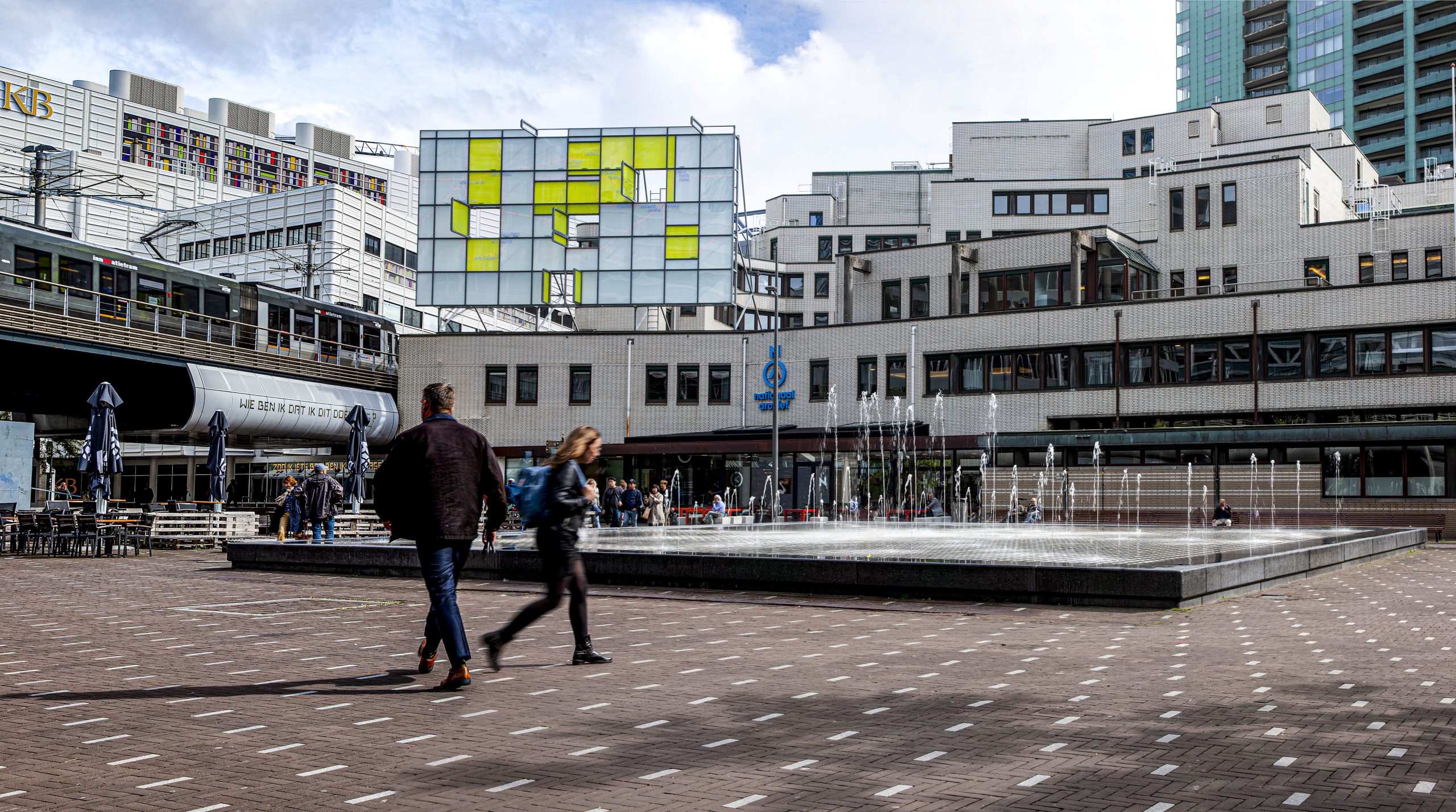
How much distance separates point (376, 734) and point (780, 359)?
4275 cm

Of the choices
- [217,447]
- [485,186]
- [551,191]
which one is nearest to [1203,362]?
[551,191]

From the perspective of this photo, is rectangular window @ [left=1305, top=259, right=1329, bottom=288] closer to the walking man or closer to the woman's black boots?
the walking man

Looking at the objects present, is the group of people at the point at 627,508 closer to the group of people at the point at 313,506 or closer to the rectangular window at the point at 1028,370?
the group of people at the point at 313,506

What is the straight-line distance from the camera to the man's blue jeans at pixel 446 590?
25.0ft

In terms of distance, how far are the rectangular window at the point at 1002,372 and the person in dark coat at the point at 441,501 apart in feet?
127

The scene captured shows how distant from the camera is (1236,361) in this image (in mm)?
41531

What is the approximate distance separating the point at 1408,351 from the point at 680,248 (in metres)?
26.8

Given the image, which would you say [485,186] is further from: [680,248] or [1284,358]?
[1284,358]

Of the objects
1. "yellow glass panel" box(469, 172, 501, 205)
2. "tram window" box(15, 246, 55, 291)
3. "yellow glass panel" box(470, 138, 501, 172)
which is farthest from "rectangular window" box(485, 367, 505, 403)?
"tram window" box(15, 246, 55, 291)

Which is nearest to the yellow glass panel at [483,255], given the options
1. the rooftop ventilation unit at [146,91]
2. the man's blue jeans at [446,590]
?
the man's blue jeans at [446,590]

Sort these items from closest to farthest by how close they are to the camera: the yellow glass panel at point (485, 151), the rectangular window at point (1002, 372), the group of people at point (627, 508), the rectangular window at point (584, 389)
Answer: the group of people at point (627, 508)
the rectangular window at point (1002, 372)
the rectangular window at point (584, 389)
the yellow glass panel at point (485, 151)

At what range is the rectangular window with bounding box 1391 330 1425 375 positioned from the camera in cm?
3909

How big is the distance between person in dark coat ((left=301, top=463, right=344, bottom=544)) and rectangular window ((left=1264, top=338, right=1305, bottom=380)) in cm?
3111

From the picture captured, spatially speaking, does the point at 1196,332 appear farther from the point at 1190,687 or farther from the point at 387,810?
the point at 387,810
